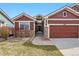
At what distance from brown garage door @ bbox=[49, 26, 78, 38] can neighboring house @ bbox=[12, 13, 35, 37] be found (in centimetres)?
211

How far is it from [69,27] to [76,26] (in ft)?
2.39

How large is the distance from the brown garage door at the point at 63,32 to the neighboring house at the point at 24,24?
6.92 feet

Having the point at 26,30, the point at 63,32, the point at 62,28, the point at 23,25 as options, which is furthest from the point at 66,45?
the point at 23,25

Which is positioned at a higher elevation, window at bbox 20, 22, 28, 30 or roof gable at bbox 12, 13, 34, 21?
roof gable at bbox 12, 13, 34, 21

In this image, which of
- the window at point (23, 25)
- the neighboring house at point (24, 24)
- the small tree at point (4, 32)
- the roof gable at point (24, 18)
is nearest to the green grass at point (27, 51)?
the small tree at point (4, 32)

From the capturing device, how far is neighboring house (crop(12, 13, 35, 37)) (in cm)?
2172

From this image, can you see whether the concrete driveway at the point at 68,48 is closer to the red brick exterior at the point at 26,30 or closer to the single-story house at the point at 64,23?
the red brick exterior at the point at 26,30

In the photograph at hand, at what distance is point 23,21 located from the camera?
923 inches

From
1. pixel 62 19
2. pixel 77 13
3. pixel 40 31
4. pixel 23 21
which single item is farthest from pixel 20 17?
pixel 77 13

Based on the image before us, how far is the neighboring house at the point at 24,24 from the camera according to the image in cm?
2172

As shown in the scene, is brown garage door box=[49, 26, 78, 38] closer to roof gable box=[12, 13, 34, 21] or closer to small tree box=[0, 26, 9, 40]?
roof gable box=[12, 13, 34, 21]

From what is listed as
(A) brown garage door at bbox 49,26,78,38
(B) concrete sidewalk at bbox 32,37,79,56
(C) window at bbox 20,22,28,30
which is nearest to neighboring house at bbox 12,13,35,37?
(C) window at bbox 20,22,28,30

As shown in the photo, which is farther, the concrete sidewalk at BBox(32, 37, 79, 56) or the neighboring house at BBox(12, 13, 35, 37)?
the neighboring house at BBox(12, 13, 35, 37)

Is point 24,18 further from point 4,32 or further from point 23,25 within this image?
point 4,32
